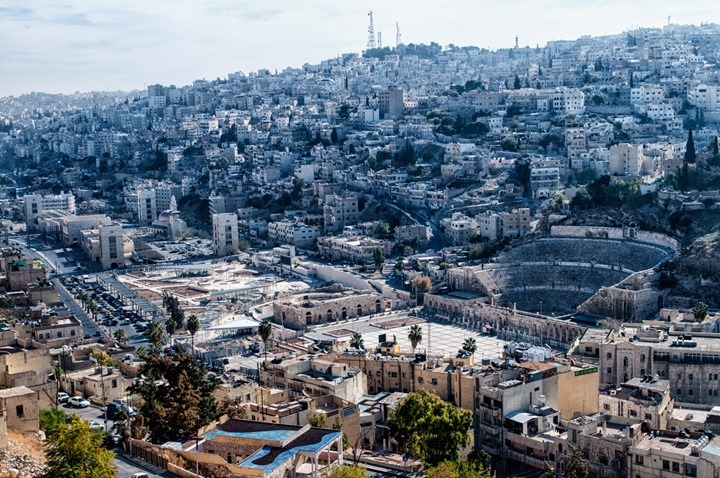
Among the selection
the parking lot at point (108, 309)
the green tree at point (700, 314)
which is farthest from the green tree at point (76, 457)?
the parking lot at point (108, 309)

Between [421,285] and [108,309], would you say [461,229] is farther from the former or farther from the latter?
[108,309]

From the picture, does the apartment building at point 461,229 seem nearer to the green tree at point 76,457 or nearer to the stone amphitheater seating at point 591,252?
the stone amphitheater seating at point 591,252

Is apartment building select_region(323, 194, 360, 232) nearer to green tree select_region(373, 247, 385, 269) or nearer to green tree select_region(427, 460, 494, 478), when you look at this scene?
green tree select_region(373, 247, 385, 269)

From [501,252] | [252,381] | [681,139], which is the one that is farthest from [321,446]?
[681,139]

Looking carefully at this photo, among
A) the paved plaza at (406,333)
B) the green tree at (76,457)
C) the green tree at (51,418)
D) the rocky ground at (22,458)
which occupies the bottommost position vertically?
the paved plaza at (406,333)

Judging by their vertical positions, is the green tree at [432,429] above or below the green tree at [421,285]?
above

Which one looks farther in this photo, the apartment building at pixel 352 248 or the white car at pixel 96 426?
the apartment building at pixel 352 248

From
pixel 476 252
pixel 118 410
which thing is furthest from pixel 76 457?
pixel 476 252
